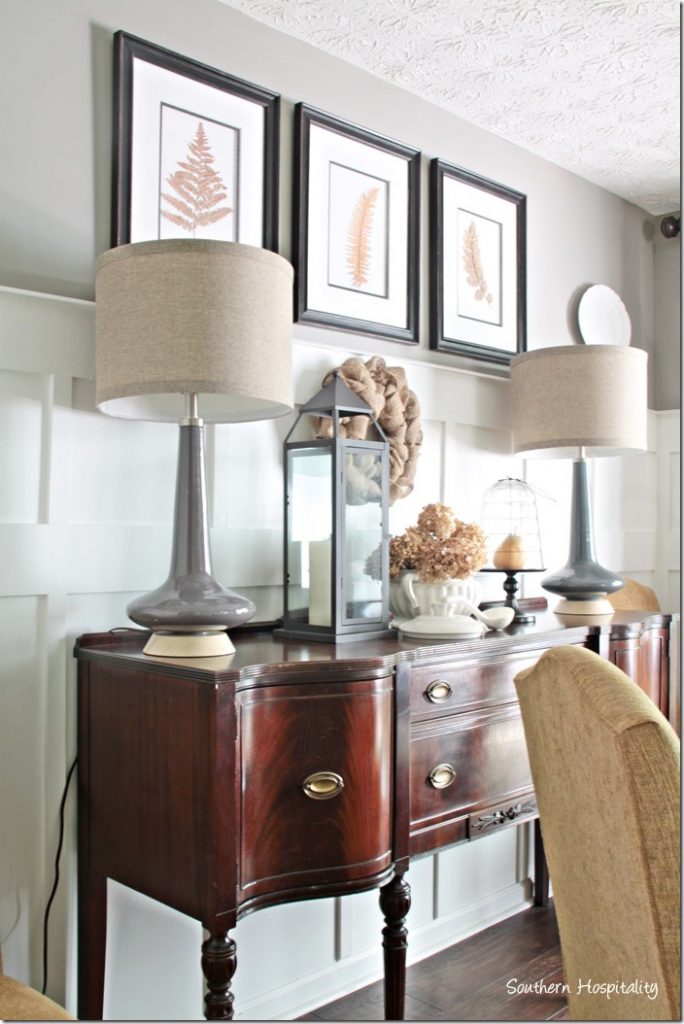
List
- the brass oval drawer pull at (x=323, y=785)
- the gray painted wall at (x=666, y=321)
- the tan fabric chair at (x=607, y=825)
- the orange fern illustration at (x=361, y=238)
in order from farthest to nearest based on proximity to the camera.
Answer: the gray painted wall at (x=666, y=321) → the orange fern illustration at (x=361, y=238) → the brass oval drawer pull at (x=323, y=785) → the tan fabric chair at (x=607, y=825)

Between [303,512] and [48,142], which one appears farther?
[303,512]

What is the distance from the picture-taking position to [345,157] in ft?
8.25

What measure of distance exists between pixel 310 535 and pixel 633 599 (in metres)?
1.50

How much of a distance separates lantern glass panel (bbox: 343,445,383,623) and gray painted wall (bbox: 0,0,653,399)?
0.67m

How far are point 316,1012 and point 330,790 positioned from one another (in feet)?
3.15

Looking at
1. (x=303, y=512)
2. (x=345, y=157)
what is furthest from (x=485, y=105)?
(x=303, y=512)

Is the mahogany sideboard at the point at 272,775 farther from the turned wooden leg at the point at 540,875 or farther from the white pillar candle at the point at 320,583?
the turned wooden leg at the point at 540,875

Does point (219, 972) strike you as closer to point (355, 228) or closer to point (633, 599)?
point (355, 228)

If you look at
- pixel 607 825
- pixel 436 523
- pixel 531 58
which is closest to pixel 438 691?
pixel 436 523

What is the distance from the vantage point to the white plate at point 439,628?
2.05 m

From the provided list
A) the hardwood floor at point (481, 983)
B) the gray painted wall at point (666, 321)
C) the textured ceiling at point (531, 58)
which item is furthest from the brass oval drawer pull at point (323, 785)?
the gray painted wall at point (666, 321)

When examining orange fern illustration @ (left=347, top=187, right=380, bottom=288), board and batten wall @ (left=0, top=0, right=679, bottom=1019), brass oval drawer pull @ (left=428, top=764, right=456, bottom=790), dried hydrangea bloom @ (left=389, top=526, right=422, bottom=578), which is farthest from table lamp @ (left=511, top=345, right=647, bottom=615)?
brass oval drawer pull @ (left=428, top=764, right=456, bottom=790)

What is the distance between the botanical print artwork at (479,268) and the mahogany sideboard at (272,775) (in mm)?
1314

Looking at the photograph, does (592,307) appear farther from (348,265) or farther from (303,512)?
(303,512)
